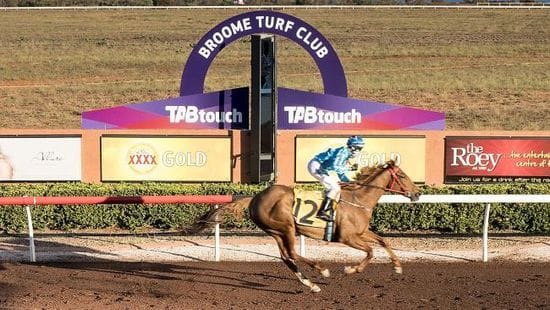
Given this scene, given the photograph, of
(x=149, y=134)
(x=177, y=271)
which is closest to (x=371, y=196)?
(x=177, y=271)

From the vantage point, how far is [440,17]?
56.2 m

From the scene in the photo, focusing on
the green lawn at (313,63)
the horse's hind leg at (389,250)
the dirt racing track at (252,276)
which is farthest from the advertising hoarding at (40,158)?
the green lawn at (313,63)

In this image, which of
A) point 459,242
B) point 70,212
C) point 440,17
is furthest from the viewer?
point 440,17

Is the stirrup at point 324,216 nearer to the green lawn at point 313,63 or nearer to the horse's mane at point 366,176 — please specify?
the horse's mane at point 366,176

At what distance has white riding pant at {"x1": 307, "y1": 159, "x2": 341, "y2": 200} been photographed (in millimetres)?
9922

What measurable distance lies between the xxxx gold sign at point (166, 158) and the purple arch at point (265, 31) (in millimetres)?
1208

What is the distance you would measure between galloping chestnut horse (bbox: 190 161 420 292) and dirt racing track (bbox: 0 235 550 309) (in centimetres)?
40

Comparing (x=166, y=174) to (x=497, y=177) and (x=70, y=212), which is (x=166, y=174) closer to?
(x=70, y=212)

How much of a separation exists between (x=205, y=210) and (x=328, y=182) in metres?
4.58

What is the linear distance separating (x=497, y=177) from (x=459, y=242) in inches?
115

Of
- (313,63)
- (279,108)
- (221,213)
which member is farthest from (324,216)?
(313,63)

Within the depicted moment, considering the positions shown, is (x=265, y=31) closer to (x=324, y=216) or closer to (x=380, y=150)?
(x=380, y=150)

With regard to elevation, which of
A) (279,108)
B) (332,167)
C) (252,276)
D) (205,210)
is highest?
(279,108)

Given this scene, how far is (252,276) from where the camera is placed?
10719mm
